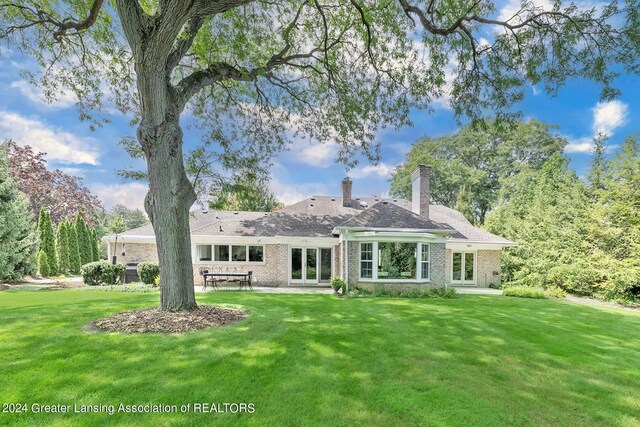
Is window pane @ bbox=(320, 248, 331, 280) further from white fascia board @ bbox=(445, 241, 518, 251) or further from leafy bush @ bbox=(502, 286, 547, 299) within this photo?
leafy bush @ bbox=(502, 286, 547, 299)

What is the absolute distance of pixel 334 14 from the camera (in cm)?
942

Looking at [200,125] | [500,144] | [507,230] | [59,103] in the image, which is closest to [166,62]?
[200,125]

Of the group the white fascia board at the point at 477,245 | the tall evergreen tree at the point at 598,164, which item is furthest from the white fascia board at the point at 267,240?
the tall evergreen tree at the point at 598,164

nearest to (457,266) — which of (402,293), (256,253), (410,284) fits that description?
(410,284)

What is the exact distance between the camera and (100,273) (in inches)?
613

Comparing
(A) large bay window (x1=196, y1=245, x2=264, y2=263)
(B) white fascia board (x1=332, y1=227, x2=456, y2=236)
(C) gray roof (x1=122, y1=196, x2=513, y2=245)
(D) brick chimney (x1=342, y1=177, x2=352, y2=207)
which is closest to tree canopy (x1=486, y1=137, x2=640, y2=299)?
(C) gray roof (x1=122, y1=196, x2=513, y2=245)

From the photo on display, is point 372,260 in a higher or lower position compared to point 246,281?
higher

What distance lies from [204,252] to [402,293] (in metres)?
11.0

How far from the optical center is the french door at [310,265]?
1689 cm

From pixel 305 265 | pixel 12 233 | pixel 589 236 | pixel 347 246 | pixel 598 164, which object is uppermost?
pixel 598 164

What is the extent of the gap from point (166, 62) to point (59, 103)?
21.3 ft

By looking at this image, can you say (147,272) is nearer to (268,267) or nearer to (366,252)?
(268,267)

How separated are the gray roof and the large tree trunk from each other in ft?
27.3

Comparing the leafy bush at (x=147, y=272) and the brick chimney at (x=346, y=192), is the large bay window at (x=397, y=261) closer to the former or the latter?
the brick chimney at (x=346, y=192)
